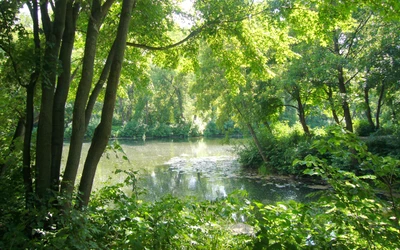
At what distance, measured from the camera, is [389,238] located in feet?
7.04

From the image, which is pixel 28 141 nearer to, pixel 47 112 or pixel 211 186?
pixel 47 112

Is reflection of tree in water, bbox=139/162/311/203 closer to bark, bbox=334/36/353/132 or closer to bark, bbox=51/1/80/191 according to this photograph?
bark, bbox=334/36/353/132

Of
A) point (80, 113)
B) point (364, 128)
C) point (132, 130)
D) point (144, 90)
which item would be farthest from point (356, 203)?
point (132, 130)

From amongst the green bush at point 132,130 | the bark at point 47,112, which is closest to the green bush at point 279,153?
the bark at point 47,112

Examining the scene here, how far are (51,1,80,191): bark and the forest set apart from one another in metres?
0.01

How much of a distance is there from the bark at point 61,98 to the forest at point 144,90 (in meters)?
0.01

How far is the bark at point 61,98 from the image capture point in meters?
3.35

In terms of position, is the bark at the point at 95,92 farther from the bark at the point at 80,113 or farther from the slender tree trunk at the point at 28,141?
the slender tree trunk at the point at 28,141

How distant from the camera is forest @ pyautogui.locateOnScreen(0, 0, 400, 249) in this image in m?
2.45

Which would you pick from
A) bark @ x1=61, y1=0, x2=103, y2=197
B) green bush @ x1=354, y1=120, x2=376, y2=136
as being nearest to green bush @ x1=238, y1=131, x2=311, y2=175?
green bush @ x1=354, y1=120, x2=376, y2=136

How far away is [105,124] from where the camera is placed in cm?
347

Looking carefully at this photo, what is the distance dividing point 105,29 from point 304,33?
371 cm

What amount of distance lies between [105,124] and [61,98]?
56 cm

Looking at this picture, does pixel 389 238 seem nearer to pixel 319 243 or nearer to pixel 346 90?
pixel 319 243
